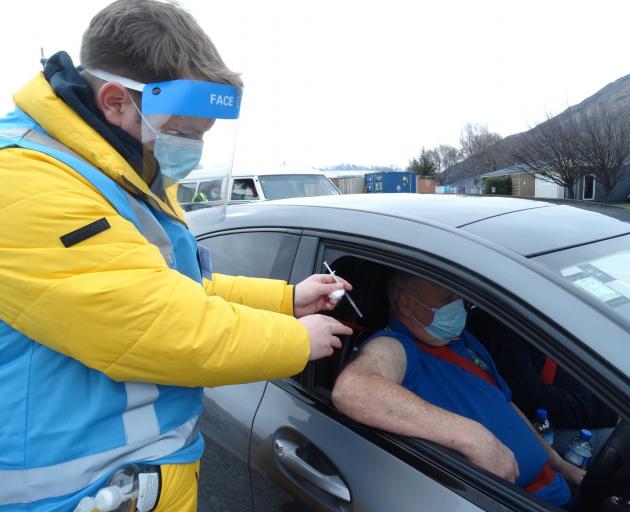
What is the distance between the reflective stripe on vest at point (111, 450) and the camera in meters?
1.05

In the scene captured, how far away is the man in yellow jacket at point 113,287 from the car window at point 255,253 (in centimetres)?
57

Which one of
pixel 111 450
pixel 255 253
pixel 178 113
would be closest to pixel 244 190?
pixel 255 253

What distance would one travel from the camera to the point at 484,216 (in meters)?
1.61

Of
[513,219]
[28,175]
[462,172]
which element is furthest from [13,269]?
[462,172]

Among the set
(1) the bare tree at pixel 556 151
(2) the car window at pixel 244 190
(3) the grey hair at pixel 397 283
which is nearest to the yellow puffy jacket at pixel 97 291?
(3) the grey hair at pixel 397 283

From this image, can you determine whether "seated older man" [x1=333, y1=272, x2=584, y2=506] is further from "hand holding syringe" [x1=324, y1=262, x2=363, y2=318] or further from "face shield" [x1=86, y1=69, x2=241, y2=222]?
"face shield" [x1=86, y1=69, x2=241, y2=222]

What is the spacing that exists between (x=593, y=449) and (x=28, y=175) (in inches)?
89.4

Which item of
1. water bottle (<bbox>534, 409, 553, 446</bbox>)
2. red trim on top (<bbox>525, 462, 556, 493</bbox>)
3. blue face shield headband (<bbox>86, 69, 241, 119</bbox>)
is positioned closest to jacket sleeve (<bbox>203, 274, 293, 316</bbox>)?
blue face shield headband (<bbox>86, 69, 241, 119</bbox>)

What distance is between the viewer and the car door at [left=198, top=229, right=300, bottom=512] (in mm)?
1658

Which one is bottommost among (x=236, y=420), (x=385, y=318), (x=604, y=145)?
(x=236, y=420)

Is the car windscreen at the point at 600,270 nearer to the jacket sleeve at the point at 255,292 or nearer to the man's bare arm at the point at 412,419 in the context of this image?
the man's bare arm at the point at 412,419

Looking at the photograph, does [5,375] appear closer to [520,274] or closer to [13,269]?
[13,269]

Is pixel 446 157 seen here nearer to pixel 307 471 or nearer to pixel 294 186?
pixel 294 186

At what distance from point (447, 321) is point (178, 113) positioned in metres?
1.18
